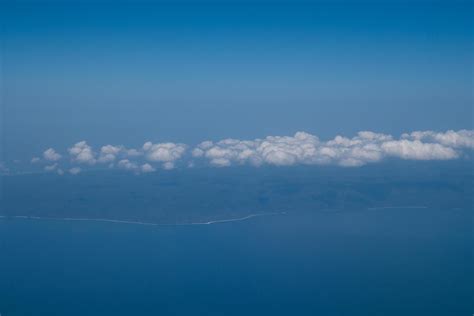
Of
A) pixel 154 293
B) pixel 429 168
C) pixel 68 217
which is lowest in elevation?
pixel 154 293

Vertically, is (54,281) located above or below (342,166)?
below

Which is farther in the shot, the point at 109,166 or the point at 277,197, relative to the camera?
the point at 109,166

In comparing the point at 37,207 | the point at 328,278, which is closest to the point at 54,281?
the point at 328,278

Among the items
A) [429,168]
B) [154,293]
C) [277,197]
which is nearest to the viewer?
[154,293]

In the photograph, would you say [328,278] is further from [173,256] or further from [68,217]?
[68,217]

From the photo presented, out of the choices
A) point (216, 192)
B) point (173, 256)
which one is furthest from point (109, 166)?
point (173, 256)

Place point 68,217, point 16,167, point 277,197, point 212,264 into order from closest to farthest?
1. point 212,264
2. point 68,217
3. point 277,197
4. point 16,167
